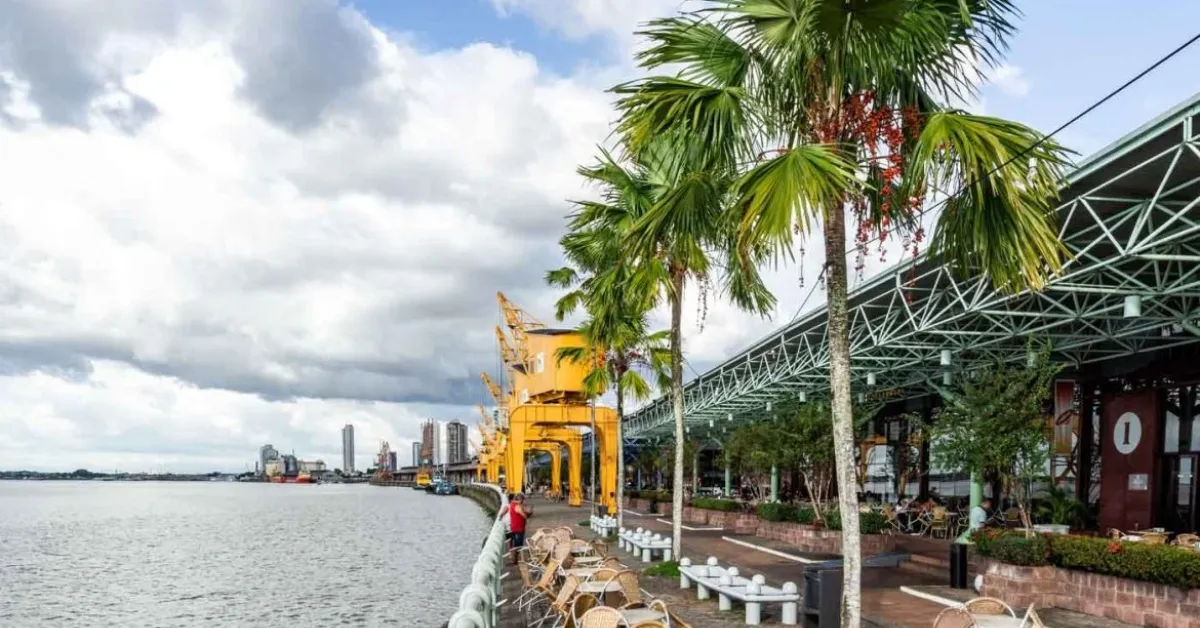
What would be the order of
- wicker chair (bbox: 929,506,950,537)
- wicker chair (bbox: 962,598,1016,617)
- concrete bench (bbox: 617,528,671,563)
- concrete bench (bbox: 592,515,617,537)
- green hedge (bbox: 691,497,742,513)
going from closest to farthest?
wicker chair (bbox: 962,598,1016,617)
concrete bench (bbox: 617,528,671,563)
wicker chair (bbox: 929,506,950,537)
concrete bench (bbox: 592,515,617,537)
green hedge (bbox: 691,497,742,513)

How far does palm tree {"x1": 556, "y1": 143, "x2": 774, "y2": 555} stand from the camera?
9312 mm

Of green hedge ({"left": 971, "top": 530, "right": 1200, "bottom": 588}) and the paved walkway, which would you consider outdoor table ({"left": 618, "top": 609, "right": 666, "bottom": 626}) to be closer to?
the paved walkway

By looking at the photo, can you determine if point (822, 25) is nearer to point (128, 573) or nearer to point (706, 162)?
point (706, 162)

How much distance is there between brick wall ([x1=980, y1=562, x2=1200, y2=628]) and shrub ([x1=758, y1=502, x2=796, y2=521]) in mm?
10678

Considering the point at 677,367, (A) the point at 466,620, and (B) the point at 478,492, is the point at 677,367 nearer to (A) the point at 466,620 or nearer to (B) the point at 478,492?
(A) the point at 466,620

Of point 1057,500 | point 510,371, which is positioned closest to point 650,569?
point 1057,500

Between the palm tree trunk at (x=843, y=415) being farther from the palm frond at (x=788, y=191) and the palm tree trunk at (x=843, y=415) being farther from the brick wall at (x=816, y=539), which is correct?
the brick wall at (x=816, y=539)

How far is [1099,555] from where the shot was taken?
12.9m

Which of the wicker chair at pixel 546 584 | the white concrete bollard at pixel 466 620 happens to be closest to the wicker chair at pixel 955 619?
the white concrete bollard at pixel 466 620

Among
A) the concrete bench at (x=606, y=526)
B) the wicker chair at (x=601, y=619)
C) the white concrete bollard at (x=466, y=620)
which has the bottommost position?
the concrete bench at (x=606, y=526)

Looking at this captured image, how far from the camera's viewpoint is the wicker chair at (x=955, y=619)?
8.45 meters

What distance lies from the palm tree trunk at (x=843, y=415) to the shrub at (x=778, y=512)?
17.4 meters

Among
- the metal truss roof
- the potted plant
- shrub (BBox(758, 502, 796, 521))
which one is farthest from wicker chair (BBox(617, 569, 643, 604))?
shrub (BBox(758, 502, 796, 521))

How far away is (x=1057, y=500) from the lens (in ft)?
65.6
